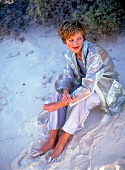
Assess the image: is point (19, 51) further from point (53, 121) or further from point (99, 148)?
point (99, 148)

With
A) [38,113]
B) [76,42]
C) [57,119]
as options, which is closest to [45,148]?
[57,119]

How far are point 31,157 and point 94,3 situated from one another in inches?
79.9

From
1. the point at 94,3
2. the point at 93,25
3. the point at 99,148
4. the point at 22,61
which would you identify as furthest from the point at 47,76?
the point at 99,148

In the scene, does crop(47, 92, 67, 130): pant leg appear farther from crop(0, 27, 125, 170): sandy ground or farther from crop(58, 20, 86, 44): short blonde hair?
crop(58, 20, 86, 44): short blonde hair

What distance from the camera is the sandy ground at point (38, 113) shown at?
2496 millimetres

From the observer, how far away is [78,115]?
8.40 feet

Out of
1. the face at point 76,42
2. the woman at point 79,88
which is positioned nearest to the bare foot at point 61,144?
the woman at point 79,88

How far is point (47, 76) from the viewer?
3531 millimetres

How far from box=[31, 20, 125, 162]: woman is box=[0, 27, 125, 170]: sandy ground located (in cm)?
12

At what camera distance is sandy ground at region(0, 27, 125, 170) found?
2.50 m

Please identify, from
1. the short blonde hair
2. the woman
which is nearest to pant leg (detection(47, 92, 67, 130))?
the woman

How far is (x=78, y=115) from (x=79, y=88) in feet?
0.81

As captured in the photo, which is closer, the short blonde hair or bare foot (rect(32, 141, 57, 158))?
the short blonde hair

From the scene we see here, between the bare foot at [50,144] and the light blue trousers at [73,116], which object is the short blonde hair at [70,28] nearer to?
the light blue trousers at [73,116]
